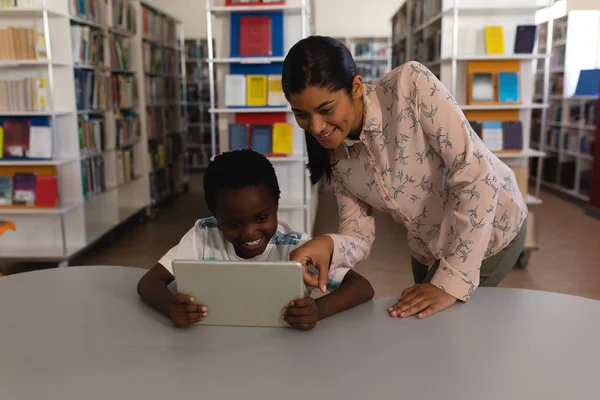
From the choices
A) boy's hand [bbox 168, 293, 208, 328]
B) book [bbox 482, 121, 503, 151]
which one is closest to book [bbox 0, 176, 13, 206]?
boy's hand [bbox 168, 293, 208, 328]

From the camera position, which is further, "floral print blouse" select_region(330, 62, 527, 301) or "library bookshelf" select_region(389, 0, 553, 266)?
"library bookshelf" select_region(389, 0, 553, 266)

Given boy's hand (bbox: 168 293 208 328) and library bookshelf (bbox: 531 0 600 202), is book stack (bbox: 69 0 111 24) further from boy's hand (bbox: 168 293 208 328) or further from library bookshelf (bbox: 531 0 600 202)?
library bookshelf (bbox: 531 0 600 202)

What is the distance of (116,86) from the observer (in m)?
4.67

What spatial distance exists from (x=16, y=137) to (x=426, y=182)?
3190 millimetres

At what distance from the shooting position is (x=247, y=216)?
1.25 metres

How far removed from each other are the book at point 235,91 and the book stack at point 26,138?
3.90 ft

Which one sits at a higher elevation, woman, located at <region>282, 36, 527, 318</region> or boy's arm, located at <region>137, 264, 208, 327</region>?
woman, located at <region>282, 36, 527, 318</region>

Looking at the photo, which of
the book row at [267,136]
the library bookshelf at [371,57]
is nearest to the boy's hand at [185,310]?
the book row at [267,136]

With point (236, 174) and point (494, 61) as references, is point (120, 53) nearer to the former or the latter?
point (494, 61)

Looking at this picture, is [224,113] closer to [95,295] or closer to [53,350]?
[95,295]

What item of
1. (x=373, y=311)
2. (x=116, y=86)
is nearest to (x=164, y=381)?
(x=373, y=311)

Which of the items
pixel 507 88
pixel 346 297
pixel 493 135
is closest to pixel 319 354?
pixel 346 297

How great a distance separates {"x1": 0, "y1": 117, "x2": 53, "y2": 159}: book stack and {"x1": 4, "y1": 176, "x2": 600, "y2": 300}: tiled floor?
794 millimetres

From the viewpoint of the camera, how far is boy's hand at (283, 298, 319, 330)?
103 cm
